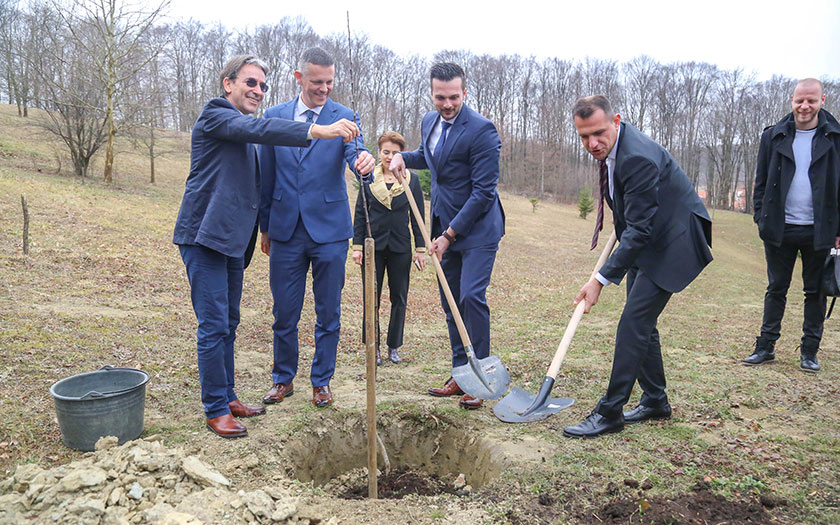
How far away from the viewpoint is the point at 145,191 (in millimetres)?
19812

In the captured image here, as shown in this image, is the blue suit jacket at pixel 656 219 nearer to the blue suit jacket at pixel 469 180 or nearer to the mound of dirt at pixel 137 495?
the blue suit jacket at pixel 469 180

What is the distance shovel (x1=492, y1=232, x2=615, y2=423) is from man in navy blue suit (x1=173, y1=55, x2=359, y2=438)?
5.51 ft

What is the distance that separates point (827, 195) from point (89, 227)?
39.2ft

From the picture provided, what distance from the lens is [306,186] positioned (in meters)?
3.96

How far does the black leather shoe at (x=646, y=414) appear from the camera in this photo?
386 cm

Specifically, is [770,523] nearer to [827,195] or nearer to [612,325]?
[827,195]

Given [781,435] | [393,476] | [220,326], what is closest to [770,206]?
[781,435]

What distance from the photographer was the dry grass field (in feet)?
9.72

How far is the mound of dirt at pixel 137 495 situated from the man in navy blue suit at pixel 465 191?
1866mm

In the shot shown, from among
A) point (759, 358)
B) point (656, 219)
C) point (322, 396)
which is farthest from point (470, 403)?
point (759, 358)

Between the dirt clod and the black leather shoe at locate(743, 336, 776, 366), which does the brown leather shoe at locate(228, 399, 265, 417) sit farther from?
the black leather shoe at locate(743, 336, 776, 366)

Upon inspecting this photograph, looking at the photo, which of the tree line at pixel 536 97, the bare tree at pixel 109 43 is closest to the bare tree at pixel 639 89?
the tree line at pixel 536 97

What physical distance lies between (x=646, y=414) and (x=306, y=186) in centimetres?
282

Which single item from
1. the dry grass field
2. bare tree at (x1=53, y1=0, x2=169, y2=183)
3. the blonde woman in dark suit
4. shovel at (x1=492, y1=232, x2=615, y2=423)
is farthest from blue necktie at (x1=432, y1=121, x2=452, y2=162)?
bare tree at (x1=53, y1=0, x2=169, y2=183)
